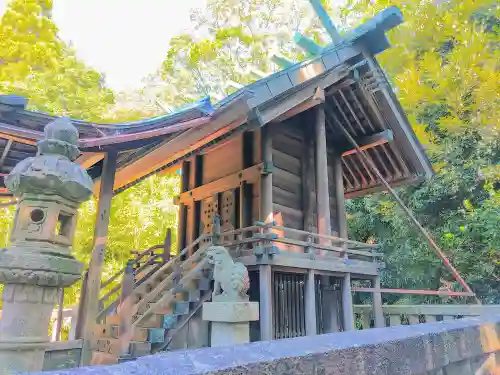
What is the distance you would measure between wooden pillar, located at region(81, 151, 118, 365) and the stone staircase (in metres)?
0.19

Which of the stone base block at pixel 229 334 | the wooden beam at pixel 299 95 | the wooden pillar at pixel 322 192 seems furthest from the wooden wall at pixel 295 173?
the stone base block at pixel 229 334

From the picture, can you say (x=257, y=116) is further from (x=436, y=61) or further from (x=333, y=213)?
(x=436, y=61)

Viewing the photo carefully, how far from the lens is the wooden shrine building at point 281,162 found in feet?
22.4

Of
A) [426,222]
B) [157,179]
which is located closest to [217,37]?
[157,179]

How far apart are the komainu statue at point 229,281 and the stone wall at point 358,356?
112 inches

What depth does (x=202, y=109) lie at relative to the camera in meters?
6.62

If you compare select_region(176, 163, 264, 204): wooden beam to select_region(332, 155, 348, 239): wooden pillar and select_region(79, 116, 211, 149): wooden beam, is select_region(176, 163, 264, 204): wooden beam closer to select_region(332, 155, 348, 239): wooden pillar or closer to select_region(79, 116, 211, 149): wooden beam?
select_region(79, 116, 211, 149): wooden beam

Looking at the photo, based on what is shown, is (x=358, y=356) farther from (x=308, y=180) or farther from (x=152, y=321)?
(x=308, y=180)

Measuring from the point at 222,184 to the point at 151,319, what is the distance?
4273mm

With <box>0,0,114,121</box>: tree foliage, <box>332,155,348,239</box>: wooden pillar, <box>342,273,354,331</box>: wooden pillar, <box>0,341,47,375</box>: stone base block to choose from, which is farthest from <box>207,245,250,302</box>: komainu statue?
<box>0,0,114,121</box>: tree foliage

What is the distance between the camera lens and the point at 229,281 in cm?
532

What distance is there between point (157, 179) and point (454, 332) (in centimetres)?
1889

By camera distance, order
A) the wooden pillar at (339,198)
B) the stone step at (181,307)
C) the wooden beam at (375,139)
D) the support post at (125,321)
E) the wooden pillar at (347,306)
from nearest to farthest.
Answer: the support post at (125,321) → the stone step at (181,307) → the wooden pillar at (347,306) → the wooden beam at (375,139) → the wooden pillar at (339,198)

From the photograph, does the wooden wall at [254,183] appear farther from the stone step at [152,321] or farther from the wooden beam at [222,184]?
the stone step at [152,321]
